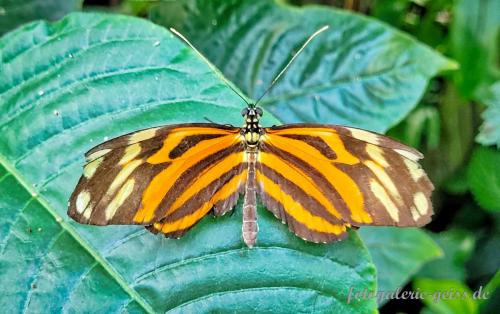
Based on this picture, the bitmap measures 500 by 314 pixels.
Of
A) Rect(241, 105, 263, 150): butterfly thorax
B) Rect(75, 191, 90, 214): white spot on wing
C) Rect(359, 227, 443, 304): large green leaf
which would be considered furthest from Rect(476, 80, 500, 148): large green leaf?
Rect(75, 191, 90, 214): white spot on wing

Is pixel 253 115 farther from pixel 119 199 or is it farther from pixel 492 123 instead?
pixel 492 123

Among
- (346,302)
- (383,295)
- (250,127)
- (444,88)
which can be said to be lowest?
(346,302)

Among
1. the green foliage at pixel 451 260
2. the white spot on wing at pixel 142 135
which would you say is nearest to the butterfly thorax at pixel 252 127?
the white spot on wing at pixel 142 135

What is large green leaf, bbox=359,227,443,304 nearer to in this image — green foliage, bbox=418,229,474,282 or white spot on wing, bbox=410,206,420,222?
green foliage, bbox=418,229,474,282

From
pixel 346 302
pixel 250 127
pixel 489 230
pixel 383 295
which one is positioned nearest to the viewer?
pixel 346 302

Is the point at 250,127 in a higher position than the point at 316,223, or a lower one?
higher

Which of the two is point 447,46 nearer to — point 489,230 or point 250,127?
point 489,230

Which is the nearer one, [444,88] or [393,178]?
[393,178]

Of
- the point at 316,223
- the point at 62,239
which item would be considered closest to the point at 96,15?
the point at 62,239

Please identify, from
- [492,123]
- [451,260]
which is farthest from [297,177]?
[451,260]
